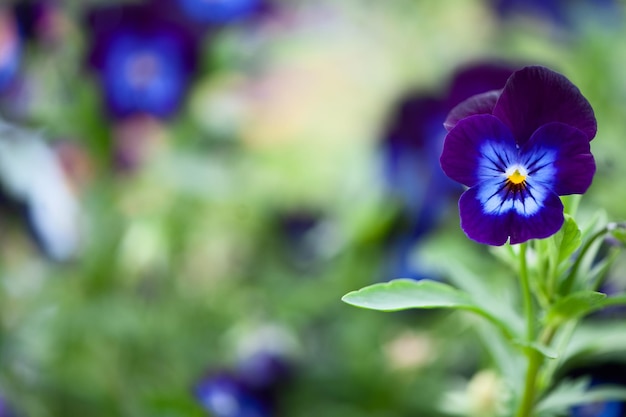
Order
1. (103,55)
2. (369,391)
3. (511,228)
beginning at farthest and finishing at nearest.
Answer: (103,55) → (369,391) → (511,228)

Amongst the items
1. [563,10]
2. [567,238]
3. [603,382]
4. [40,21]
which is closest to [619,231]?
[567,238]

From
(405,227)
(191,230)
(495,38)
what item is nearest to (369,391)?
(405,227)

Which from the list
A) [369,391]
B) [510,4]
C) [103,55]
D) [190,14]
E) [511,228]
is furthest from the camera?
[510,4]

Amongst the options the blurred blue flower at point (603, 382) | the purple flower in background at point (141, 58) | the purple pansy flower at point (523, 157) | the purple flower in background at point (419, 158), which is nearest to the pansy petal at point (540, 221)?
the purple pansy flower at point (523, 157)

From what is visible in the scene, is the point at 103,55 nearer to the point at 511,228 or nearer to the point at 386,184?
the point at 386,184

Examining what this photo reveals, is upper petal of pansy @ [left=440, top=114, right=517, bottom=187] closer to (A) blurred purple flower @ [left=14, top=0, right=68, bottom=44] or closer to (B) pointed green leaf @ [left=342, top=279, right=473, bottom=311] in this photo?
(B) pointed green leaf @ [left=342, top=279, right=473, bottom=311]

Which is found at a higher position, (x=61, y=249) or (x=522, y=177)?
(x=61, y=249)

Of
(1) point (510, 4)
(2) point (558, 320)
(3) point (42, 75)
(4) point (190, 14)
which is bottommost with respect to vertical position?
(2) point (558, 320)

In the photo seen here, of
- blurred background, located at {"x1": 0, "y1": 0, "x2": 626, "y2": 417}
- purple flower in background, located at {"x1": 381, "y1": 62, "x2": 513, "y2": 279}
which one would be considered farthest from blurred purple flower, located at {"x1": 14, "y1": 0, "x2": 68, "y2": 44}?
purple flower in background, located at {"x1": 381, "y1": 62, "x2": 513, "y2": 279}
